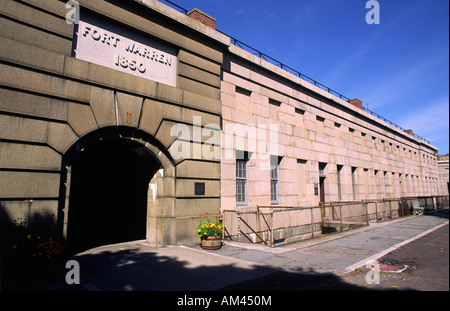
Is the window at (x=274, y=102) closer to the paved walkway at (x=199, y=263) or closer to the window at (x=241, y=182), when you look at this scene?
the window at (x=241, y=182)

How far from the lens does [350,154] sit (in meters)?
22.0

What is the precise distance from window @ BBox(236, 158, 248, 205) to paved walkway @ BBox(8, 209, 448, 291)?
9.38 ft

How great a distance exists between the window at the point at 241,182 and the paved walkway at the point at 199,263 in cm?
286

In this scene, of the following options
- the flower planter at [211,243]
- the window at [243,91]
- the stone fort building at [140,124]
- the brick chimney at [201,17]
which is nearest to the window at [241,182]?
the stone fort building at [140,124]

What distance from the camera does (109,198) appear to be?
1360 cm

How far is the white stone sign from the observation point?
8.36 m

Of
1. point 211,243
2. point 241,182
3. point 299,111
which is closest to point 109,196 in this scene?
→ point 241,182

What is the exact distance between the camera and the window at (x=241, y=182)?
42.0 feet

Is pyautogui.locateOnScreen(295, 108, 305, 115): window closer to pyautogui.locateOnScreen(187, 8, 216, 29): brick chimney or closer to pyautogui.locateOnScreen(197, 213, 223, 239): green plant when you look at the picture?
pyautogui.locateOnScreen(187, 8, 216, 29): brick chimney

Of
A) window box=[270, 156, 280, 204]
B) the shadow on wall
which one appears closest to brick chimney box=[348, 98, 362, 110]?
window box=[270, 156, 280, 204]

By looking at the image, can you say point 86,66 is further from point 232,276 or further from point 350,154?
point 350,154

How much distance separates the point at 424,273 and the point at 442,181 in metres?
54.0

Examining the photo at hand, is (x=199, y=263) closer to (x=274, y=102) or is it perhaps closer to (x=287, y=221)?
(x=287, y=221)

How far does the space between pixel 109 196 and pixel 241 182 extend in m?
6.70
